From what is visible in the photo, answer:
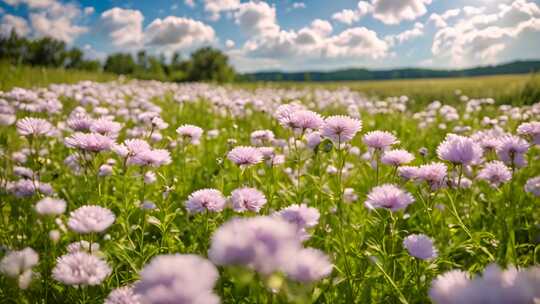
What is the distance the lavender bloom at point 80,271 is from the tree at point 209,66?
3570 centimetres

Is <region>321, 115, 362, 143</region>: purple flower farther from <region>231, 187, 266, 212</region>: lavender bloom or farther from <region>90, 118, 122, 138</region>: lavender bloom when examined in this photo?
<region>90, 118, 122, 138</region>: lavender bloom

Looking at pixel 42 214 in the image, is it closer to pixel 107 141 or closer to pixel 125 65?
pixel 107 141

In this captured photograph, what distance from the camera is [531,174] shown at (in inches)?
123

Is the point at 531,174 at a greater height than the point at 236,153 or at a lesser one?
lesser

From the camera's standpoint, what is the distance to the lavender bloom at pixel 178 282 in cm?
60

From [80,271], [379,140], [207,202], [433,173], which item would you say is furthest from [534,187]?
[80,271]

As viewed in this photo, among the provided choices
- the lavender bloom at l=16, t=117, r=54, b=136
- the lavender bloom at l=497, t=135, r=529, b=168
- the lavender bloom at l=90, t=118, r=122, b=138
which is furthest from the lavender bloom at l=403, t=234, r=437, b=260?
the lavender bloom at l=16, t=117, r=54, b=136

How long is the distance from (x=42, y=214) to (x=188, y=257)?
1.13 meters

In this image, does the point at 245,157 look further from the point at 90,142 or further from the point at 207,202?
the point at 90,142

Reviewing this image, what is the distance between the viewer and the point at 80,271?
3.68 ft

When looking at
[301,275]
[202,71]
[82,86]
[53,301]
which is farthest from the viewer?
[202,71]

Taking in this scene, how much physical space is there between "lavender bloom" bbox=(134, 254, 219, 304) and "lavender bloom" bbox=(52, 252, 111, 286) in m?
0.55

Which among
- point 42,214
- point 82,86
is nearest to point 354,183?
point 42,214

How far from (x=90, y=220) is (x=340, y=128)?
40.4 inches
